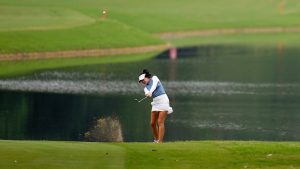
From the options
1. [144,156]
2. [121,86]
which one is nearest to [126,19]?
[121,86]

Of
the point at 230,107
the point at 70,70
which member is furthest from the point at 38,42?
the point at 230,107

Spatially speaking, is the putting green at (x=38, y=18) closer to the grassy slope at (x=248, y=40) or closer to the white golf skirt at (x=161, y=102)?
the grassy slope at (x=248, y=40)

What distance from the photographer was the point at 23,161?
20922 millimetres

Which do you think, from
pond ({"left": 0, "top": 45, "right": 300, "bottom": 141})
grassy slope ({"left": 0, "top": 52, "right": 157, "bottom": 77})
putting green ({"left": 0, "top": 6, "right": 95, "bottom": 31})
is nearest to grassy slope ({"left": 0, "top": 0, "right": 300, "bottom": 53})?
putting green ({"left": 0, "top": 6, "right": 95, "bottom": 31})

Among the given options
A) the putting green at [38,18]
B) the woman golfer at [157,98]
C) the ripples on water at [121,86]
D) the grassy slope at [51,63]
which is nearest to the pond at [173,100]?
the ripples on water at [121,86]

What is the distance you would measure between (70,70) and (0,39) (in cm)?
1601

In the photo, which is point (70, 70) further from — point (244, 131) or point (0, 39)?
point (244, 131)

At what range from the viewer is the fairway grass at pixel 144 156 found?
2100 cm

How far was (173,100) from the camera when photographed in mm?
53781

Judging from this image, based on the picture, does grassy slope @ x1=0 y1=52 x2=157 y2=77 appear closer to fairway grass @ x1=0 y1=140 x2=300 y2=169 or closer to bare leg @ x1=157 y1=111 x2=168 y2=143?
bare leg @ x1=157 y1=111 x2=168 y2=143

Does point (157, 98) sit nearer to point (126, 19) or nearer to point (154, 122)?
point (154, 122)

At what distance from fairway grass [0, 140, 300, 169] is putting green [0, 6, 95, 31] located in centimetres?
7641

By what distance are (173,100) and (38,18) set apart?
58808 millimetres

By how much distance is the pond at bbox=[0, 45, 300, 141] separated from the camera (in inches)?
1569
